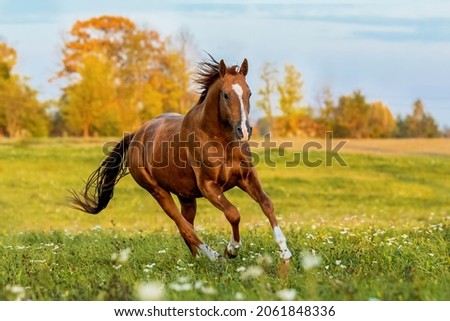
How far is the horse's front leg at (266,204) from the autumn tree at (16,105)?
23.3 m

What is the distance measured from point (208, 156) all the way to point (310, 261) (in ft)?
5.36

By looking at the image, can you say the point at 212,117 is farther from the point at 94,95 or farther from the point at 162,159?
the point at 94,95

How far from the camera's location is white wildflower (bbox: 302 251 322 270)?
7.76 m

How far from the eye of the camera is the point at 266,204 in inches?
331

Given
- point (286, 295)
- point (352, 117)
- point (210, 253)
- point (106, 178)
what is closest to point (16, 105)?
point (352, 117)

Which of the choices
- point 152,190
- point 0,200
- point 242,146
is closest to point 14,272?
point 152,190

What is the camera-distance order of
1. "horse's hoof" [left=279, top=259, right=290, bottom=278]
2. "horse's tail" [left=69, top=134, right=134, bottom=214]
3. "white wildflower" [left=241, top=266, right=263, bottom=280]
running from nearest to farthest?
"white wildflower" [left=241, top=266, right=263, bottom=280]
"horse's hoof" [left=279, top=259, right=290, bottom=278]
"horse's tail" [left=69, top=134, right=134, bottom=214]

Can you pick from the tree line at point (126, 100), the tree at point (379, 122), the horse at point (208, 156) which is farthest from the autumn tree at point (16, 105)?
the horse at point (208, 156)

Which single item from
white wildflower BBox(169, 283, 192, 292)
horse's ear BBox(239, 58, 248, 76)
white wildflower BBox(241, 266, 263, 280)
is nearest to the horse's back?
horse's ear BBox(239, 58, 248, 76)

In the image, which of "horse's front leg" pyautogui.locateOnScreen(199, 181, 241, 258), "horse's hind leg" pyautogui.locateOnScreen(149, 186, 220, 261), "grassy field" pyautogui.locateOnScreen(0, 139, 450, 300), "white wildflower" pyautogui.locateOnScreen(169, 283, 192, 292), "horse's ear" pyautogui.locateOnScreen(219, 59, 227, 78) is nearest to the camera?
"white wildflower" pyautogui.locateOnScreen(169, 283, 192, 292)

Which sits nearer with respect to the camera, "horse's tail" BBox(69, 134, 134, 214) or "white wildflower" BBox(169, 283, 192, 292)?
"white wildflower" BBox(169, 283, 192, 292)

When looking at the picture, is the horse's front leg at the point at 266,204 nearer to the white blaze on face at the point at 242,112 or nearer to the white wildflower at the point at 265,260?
the white wildflower at the point at 265,260

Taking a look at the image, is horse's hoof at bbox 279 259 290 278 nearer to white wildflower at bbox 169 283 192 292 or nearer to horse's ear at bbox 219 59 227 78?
white wildflower at bbox 169 283 192 292
